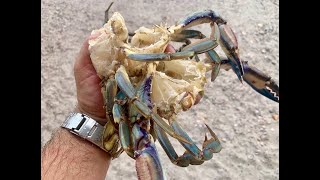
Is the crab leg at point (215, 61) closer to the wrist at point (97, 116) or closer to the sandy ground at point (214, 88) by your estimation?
the wrist at point (97, 116)

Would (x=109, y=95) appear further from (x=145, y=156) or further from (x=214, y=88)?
(x=214, y=88)

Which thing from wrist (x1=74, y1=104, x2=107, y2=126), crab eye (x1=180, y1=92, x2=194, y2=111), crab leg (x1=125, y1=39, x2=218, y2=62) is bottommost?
wrist (x1=74, y1=104, x2=107, y2=126)

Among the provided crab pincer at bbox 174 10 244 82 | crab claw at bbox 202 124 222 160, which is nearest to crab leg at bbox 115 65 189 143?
crab claw at bbox 202 124 222 160

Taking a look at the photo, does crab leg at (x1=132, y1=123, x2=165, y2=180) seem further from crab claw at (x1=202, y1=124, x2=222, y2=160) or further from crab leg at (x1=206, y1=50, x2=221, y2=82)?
crab leg at (x1=206, y1=50, x2=221, y2=82)

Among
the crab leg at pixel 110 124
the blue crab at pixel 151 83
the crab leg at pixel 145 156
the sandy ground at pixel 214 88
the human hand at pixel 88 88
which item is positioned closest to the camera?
the crab leg at pixel 145 156

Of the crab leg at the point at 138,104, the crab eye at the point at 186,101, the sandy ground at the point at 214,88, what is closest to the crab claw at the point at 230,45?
the crab eye at the point at 186,101

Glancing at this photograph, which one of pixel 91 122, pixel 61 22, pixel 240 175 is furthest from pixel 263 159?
pixel 61 22
